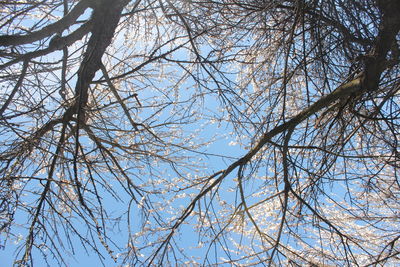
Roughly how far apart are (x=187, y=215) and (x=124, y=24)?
301cm

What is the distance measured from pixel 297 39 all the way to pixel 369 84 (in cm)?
152

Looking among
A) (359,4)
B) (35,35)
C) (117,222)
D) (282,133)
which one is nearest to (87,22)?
(35,35)

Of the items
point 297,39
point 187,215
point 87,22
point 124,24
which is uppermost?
point 124,24

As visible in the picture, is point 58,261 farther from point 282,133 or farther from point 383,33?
point 383,33

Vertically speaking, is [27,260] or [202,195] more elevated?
[202,195]

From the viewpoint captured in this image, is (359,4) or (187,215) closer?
(359,4)

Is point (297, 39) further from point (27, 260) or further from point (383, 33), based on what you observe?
point (27, 260)

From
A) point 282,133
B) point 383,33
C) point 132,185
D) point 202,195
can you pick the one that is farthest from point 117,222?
point 383,33

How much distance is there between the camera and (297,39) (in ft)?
12.6

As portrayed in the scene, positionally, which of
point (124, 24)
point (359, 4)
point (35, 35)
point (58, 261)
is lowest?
point (58, 261)

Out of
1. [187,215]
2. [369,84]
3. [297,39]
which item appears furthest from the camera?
[297,39]

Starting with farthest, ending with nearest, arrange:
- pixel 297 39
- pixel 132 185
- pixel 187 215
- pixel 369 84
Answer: pixel 297 39
pixel 132 185
pixel 187 215
pixel 369 84

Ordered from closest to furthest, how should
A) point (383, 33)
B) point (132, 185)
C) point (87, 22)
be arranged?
point (383, 33)
point (132, 185)
point (87, 22)

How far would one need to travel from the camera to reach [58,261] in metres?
2.50
